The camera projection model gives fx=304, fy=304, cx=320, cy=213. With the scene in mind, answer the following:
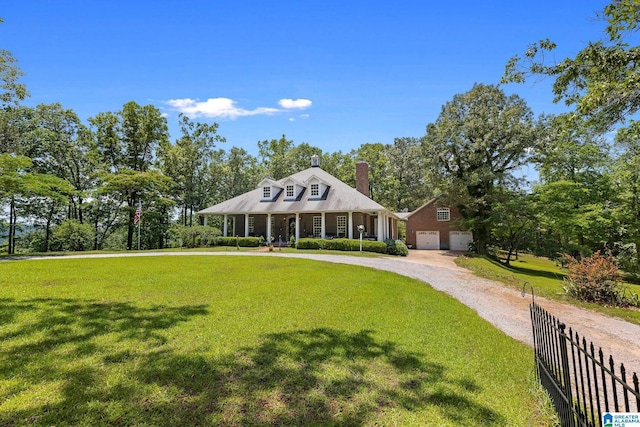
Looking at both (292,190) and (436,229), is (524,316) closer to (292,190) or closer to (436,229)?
(292,190)

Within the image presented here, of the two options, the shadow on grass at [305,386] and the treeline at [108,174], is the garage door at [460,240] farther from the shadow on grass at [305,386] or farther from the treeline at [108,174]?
the shadow on grass at [305,386]

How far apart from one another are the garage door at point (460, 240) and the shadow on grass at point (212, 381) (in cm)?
2741

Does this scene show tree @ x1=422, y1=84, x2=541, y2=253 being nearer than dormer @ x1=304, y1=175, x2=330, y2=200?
Yes

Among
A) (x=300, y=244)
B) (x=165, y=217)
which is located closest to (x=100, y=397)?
(x=300, y=244)

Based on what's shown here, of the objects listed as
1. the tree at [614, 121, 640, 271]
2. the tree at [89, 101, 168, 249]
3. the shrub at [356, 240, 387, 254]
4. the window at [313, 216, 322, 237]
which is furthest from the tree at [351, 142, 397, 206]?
the tree at [89, 101, 168, 249]

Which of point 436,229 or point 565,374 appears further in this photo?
point 436,229

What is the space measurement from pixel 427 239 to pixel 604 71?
2468 centimetres

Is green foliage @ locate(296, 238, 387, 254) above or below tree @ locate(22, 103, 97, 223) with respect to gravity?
Result: below

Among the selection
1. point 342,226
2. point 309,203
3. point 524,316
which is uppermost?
point 309,203

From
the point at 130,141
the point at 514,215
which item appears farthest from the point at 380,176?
the point at 130,141

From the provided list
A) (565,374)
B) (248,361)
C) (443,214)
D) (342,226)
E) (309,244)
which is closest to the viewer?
(565,374)

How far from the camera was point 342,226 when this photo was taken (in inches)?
1047

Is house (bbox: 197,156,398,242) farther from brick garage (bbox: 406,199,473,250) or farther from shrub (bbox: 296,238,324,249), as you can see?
brick garage (bbox: 406,199,473,250)

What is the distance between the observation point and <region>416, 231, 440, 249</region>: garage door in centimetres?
3075
